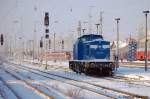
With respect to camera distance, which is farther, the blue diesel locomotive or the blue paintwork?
the blue paintwork

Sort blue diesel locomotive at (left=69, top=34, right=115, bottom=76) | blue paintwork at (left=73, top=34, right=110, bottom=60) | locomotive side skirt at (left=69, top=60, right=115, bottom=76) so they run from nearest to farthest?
locomotive side skirt at (left=69, top=60, right=115, bottom=76) < blue diesel locomotive at (left=69, top=34, right=115, bottom=76) < blue paintwork at (left=73, top=34, right=110, bottom=60)

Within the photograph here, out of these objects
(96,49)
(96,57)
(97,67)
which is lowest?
(97,67)

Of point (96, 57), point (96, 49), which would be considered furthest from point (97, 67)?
point (96, 49)

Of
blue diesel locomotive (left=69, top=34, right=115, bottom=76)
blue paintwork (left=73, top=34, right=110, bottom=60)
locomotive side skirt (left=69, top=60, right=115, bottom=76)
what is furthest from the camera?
blue paintwork (left=73, top=34, right=110, bottom=60)

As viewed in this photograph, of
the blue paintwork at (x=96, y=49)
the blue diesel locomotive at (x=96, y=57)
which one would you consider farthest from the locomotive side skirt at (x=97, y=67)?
the blue paintwork at (x=96, y=49)

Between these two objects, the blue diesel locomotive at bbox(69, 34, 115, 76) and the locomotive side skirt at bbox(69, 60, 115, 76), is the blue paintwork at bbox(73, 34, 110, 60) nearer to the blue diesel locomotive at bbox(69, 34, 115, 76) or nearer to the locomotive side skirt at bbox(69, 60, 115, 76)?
the blue diesel locomotive at bbox(69, 34, 115, 76)

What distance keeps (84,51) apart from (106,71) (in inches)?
124

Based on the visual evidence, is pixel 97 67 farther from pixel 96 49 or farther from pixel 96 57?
pixel 96 49

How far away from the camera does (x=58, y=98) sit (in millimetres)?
20094

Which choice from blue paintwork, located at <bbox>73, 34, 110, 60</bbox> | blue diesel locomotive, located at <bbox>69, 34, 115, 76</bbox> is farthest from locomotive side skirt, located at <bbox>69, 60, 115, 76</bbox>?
blue paintwork, located at <bbox>73, 34, 110, 60</bbox>

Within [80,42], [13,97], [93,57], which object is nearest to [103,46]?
[93,57]

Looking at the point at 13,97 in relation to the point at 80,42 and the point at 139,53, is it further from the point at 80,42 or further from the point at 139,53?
the point at 139,53

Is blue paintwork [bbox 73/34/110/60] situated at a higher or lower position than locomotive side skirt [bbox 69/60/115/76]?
higher

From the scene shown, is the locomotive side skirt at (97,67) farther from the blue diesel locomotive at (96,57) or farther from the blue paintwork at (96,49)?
the blue paintwork at (96,49)
